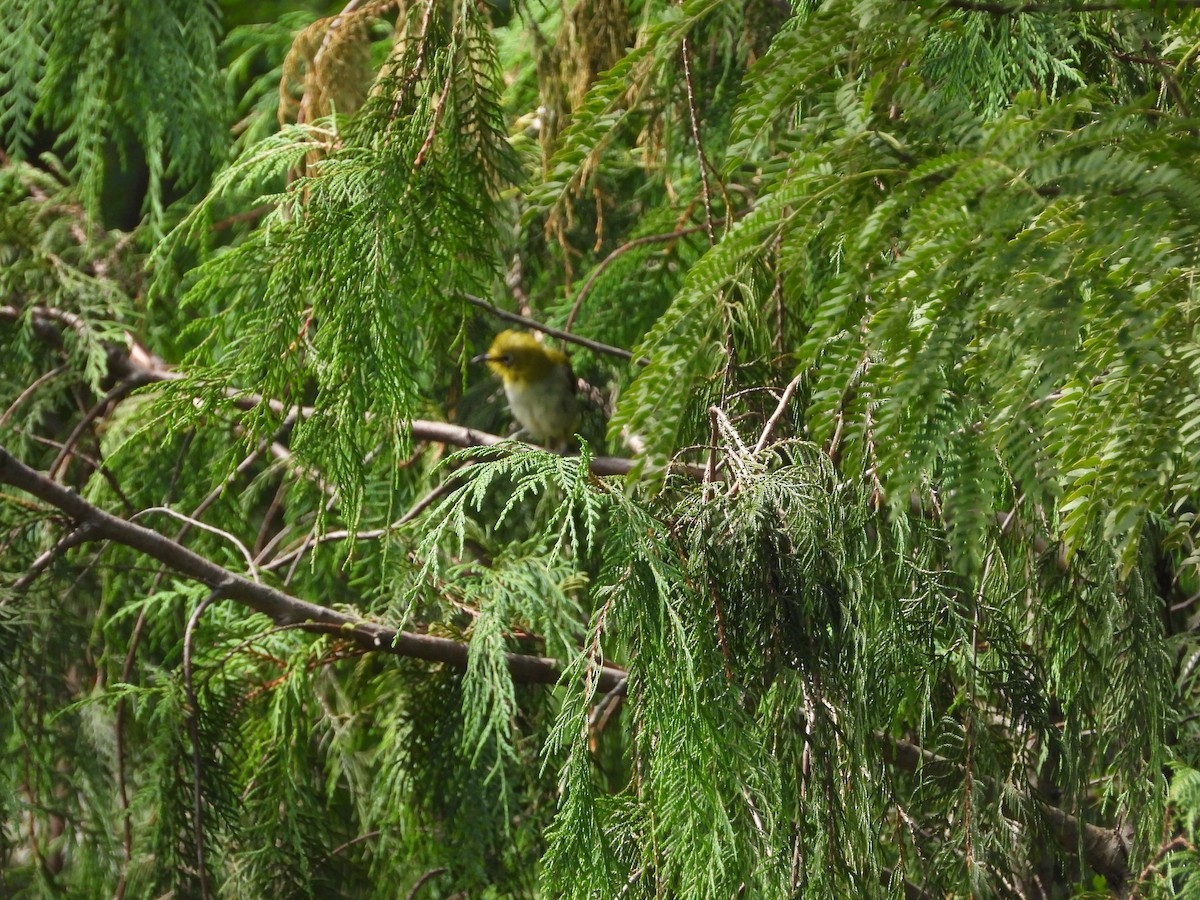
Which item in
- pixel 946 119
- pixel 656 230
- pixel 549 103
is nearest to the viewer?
pixel 946 119

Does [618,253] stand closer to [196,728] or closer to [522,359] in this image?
[522,359]

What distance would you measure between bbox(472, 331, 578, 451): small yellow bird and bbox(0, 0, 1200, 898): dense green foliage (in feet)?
1.94

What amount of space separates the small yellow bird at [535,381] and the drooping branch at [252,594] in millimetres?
1738

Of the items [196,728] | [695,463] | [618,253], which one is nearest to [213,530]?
[196,728]

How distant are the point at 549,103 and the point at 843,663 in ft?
6.74

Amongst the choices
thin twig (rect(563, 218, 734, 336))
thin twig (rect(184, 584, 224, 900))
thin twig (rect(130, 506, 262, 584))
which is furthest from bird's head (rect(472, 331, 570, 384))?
thin twig (rect(184, 584, 224, 900))

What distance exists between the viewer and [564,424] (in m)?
4.61

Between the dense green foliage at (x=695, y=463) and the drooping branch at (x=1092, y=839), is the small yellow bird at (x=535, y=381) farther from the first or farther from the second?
the drooping branch at (x=1092, y=839)

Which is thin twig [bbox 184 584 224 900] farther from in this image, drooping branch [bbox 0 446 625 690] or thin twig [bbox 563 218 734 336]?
thin twig [bbox 563 218 734 336]

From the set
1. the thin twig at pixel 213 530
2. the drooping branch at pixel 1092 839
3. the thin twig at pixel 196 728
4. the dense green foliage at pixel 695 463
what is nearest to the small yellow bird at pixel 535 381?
the dense green foliage at pixel 695 463

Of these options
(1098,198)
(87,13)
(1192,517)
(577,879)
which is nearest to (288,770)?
(577,879)

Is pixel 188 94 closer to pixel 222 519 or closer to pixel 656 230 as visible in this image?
pixel 222 519

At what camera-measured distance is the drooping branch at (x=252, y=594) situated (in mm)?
2188

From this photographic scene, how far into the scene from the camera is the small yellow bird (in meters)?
4.48
